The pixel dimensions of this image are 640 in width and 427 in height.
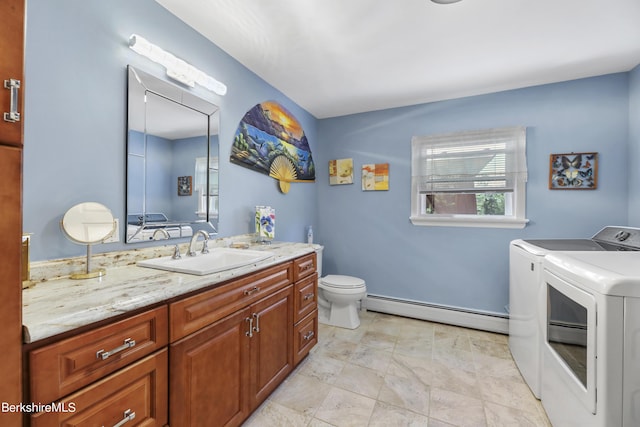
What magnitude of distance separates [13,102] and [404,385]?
2.28 metres

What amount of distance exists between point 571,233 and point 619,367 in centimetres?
179

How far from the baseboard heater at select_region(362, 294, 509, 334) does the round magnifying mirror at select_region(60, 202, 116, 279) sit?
2.61 metres

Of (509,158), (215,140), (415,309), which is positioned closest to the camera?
(215,140)

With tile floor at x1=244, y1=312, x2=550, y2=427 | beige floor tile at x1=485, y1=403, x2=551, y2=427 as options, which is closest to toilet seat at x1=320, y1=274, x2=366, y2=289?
tile floor at x1=244, y1=312, x2=550, y2=427

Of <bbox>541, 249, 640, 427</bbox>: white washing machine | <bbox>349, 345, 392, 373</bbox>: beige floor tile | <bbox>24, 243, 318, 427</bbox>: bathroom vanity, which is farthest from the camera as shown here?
<bbox>349, 345, 392, 373</bbox>: beige floor tile

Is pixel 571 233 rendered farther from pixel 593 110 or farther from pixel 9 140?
pixel 9 140

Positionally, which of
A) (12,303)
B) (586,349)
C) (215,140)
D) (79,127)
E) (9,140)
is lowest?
(586,349)

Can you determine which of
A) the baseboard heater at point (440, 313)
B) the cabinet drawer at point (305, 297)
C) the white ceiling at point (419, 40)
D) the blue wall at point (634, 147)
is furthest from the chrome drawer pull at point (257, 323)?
the blue wall at point (634, 147)

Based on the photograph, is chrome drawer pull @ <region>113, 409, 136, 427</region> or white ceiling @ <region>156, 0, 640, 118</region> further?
white ceiling @ <region>156, 0, 640, 118</region>

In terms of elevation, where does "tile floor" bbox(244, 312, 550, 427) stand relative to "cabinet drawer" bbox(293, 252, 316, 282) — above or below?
below

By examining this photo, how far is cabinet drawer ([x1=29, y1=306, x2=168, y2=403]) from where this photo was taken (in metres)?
0.69

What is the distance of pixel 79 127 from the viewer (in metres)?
1.22

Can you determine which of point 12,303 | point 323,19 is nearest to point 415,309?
point 323,19

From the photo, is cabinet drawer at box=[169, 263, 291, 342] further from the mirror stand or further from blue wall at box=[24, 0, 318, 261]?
blue wall at box=[24, 0, 318, 261]
